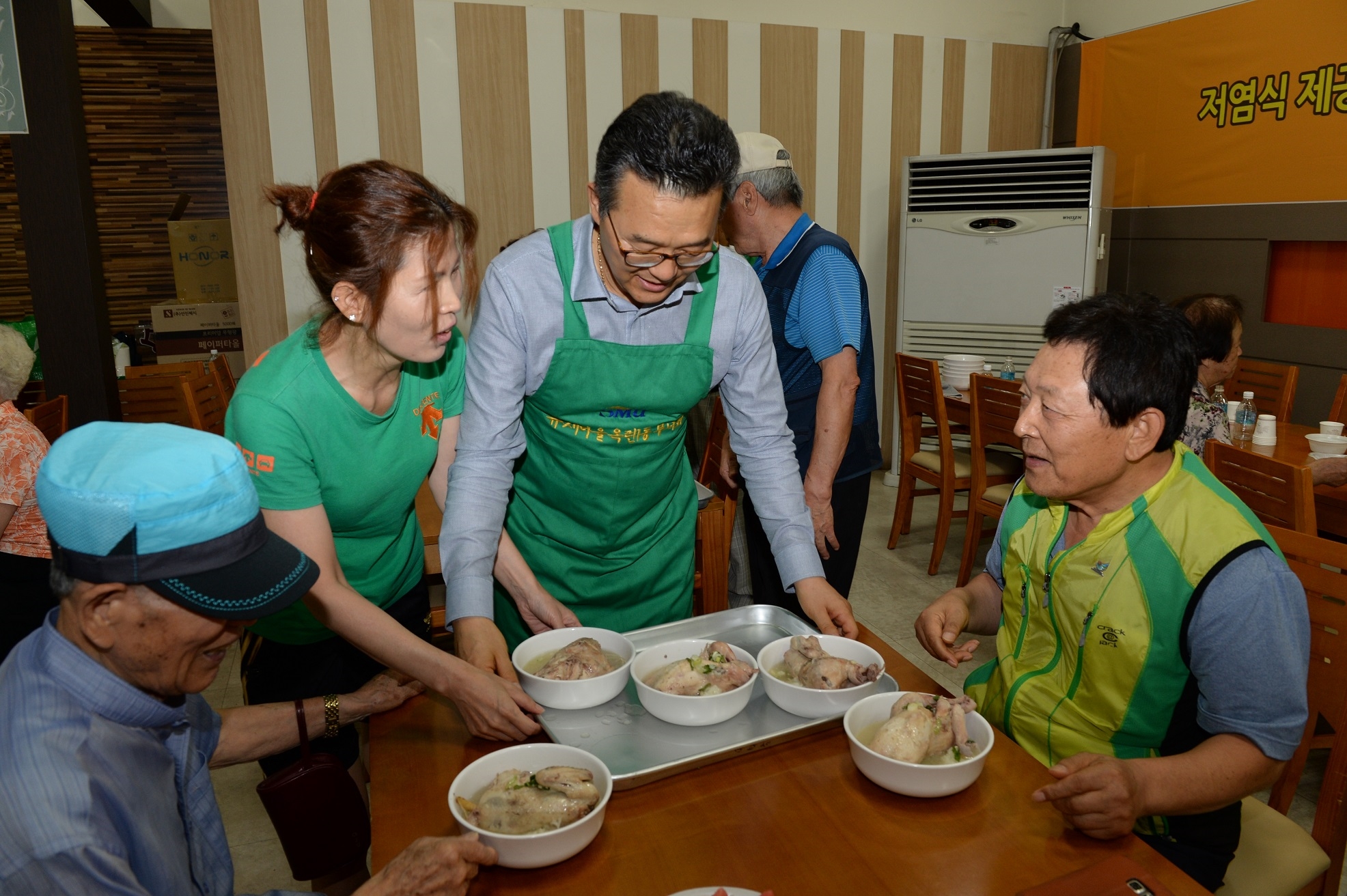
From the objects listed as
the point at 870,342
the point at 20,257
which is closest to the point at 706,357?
the point at 870,342

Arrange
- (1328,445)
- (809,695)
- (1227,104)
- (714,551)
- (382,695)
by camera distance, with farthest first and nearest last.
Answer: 1. (1227,104)
2. (1328,445)
3. (714,551)
4. (382,695)
5. (809,695)

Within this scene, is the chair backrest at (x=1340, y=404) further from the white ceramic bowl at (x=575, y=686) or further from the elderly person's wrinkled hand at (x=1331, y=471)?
the white ceramic bowl at (x=575, y=686)

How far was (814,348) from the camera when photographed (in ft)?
8.25

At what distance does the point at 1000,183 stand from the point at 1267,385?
1882 millimetres

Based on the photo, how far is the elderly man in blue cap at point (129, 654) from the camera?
81cm

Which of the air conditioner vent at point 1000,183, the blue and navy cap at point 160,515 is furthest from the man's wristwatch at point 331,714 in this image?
the air conditioner vent at point 1000,183

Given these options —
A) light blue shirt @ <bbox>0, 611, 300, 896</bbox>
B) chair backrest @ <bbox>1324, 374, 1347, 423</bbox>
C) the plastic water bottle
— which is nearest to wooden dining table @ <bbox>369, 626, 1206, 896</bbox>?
light blue shirt @ <bbox>0, 611, 300, 896</bbox>

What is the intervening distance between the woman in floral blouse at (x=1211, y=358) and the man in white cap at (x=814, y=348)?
4.66ft

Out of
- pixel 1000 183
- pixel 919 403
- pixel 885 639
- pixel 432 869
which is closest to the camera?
pixel 432 869

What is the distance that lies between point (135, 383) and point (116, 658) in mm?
4156

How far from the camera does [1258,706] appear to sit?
123 cm

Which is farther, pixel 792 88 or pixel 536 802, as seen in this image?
pixel 792 88

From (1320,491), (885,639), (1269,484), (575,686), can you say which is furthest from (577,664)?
(1320,491)

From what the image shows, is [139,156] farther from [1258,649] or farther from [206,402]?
[1258,649]
